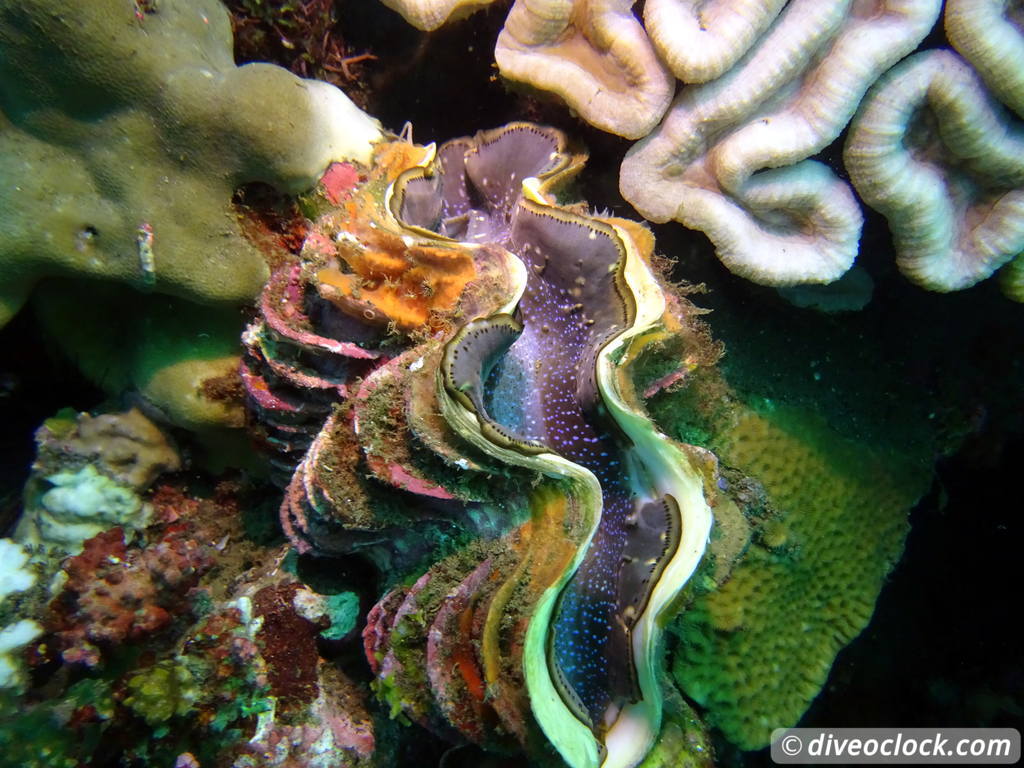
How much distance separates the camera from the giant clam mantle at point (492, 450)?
172 cm

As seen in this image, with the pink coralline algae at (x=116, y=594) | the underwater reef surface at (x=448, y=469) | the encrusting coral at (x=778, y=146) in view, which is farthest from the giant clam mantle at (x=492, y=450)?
the pink coralline algae at (x=116, y=594)

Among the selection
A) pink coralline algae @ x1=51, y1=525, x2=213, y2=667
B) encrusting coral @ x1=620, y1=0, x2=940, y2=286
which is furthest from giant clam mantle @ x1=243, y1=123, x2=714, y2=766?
pink coralline algae @ x1=51, y1=525, x2=213, y2=667

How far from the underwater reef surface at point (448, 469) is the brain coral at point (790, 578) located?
0.05 feet

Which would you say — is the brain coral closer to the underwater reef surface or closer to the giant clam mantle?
the underwater reef surface

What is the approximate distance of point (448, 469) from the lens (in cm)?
179

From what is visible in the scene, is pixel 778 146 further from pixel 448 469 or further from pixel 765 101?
pixel 448 469

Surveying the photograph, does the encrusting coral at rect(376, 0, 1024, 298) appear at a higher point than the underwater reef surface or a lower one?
higher

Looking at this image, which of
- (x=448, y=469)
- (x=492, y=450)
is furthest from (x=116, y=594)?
(x=492, y=450)

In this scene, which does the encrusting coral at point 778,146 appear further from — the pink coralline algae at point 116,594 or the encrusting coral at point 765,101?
the pink coralline algae at point 116,594

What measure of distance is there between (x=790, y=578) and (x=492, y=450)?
180 centimetres

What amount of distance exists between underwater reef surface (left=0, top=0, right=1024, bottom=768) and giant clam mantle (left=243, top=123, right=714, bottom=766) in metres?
0.01

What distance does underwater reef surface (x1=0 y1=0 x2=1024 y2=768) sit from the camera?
1.80m

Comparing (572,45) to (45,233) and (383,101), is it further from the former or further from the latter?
(45,233)

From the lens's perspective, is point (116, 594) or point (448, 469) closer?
point (448, 469)
